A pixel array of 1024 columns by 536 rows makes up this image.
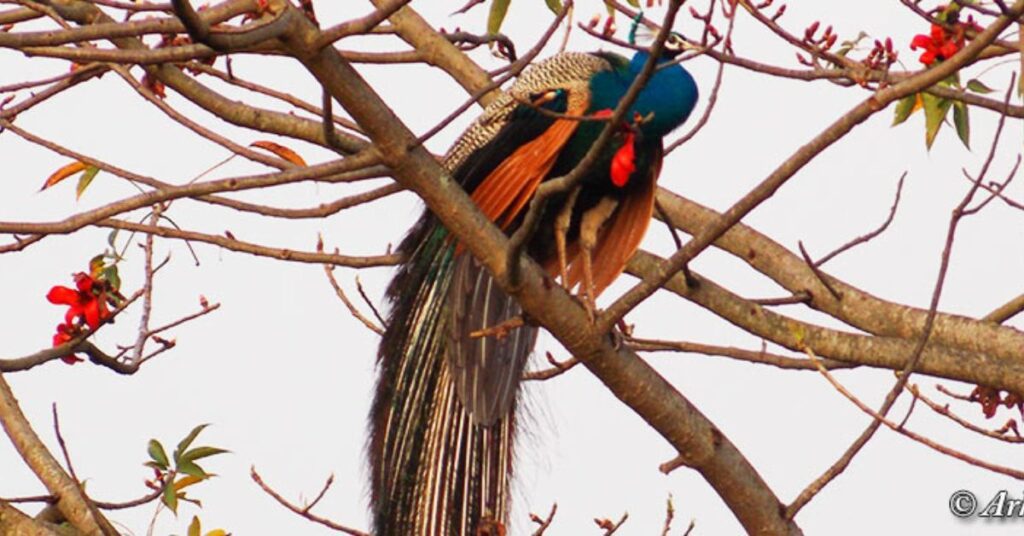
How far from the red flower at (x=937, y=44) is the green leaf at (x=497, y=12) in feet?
3.07

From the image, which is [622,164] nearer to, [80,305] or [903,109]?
[903,109]

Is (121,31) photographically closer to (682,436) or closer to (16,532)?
(16,532)

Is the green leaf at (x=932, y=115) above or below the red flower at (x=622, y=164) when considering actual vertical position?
above

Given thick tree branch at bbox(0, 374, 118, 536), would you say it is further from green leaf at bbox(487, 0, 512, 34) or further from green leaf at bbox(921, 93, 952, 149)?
green leaf at bbox(921, 93, 952, 149)

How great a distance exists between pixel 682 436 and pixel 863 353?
684 millimetres

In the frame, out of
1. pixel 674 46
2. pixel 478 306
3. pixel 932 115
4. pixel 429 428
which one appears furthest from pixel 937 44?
pixel 429 428

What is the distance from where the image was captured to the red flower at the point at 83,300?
326 centimetres

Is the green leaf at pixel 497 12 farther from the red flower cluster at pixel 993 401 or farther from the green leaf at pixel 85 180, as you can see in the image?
the red flower cluster at pixel 993 401

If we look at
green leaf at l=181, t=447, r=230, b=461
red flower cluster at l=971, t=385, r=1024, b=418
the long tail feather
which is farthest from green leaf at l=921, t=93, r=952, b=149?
green leaf at l=181, t=447, r=230, b=461

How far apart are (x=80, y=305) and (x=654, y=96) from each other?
5.29 feet

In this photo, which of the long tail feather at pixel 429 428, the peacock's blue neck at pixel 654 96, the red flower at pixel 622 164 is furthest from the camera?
the peacock's blue neck at pixel 654 96

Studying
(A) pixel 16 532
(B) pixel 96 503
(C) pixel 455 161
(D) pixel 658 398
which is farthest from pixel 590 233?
(A) pixel 16 532

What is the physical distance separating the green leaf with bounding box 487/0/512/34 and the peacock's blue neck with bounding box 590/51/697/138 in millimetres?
432

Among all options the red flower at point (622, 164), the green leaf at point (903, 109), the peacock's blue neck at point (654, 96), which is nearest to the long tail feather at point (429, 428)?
the peacock's blue neck at point (654, 96)
